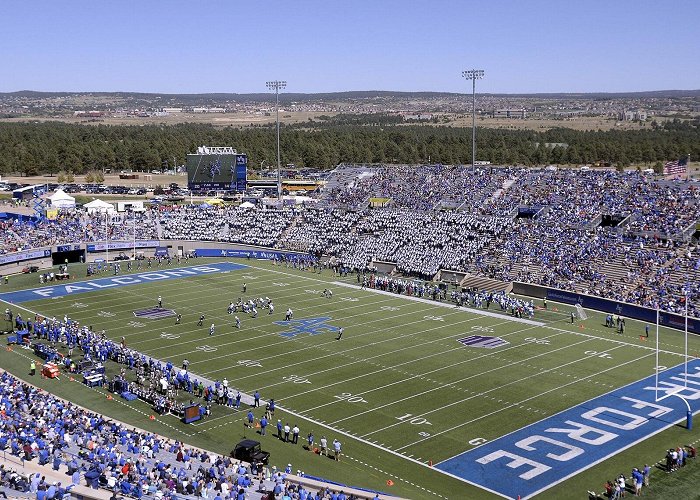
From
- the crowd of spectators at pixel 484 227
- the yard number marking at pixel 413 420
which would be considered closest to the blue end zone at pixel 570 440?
the yard number marking at pixel 413 420

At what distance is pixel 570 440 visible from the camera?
88.1ft

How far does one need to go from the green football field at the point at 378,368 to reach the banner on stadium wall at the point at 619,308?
47.4 inches

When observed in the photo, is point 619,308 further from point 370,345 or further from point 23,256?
point 23,256

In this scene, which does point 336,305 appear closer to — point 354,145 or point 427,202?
point 427,202

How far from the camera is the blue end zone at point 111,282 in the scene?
50469mm

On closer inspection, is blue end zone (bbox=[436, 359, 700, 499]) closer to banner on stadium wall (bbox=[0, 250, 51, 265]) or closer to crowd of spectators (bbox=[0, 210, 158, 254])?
banner on stadium wall (bbox=[0, 250, 51, 265])

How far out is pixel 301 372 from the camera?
114ft

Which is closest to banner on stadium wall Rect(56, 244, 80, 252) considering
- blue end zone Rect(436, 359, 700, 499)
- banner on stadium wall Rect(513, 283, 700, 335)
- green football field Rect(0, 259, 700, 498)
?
green football field Rect(0, 259, 700, 498)

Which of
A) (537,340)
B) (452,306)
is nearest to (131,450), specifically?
(537,340)

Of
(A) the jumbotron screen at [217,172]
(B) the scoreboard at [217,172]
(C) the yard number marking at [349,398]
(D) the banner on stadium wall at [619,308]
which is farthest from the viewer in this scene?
(A) the jumbotron screen at [217,172]

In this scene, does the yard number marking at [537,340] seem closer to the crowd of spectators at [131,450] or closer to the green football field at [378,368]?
the green football field at [378,368]

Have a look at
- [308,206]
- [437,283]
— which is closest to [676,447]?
[437,283]

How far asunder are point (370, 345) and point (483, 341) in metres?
5.65

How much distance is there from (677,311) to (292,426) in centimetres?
2406
